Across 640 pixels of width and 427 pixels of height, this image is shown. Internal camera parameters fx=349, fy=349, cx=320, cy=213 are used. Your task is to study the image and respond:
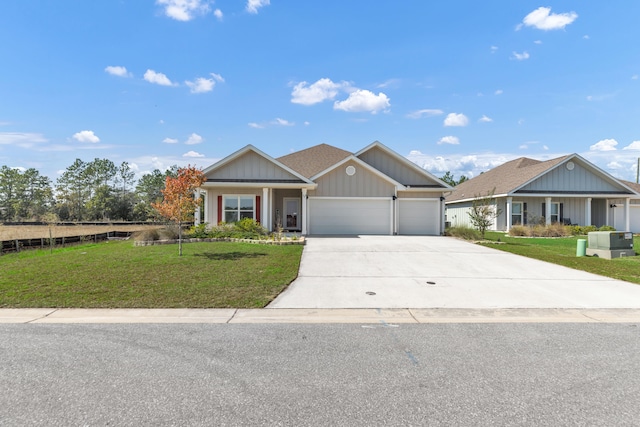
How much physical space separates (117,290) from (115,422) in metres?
5.06

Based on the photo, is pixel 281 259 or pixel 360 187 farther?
pixel 360 187

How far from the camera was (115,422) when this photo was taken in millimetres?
2830

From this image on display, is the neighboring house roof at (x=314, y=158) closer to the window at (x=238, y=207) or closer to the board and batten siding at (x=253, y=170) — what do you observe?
the board and batten siding at (x=253, y=170)

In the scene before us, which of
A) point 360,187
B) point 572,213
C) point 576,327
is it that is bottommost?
point 576,327

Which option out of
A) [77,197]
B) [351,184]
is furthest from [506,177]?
[77,197]

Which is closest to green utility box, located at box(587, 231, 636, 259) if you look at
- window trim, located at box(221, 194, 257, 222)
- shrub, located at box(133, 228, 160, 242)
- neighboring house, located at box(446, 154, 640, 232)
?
neighboring house, located at box(446, 154, 640, 232)

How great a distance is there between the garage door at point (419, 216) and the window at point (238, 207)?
29.9 feet

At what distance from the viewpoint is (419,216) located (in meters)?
A: 21.9

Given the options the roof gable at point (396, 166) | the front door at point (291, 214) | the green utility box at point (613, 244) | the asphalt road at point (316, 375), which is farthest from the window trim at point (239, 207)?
the green utility box at point (613, 244)

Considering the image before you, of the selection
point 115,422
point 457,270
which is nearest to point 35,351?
point 115,422

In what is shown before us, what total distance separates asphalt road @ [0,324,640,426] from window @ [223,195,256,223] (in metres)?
14.7

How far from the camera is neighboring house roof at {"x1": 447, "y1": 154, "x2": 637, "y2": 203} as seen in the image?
24592 millimetres

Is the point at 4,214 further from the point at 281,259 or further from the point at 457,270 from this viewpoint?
the point at 457,270

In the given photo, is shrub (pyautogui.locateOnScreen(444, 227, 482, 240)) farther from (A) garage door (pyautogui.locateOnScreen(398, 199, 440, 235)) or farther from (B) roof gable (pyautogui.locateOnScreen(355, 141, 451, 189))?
(B) roof gable (pyautogui.locateOnScreen(355, 141, 451, 189))
